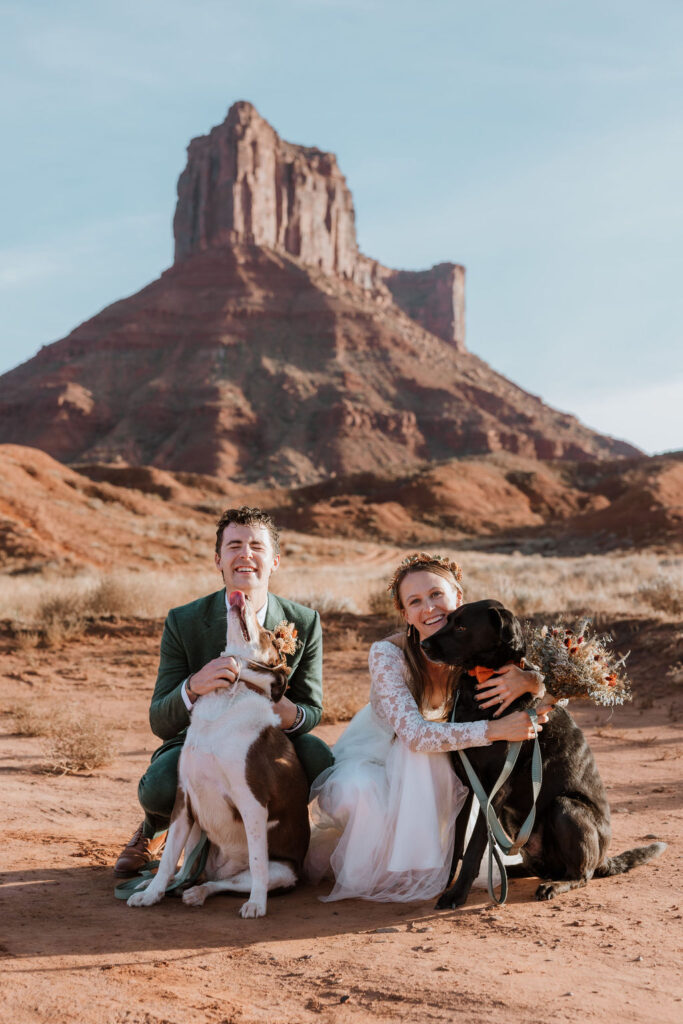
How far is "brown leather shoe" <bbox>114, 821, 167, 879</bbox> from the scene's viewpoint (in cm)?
481

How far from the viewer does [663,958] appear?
351 cm

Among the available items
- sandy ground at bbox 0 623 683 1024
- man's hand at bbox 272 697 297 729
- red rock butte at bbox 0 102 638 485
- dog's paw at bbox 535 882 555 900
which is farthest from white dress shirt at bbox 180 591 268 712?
red rock butte at bbox 0 102 638 485

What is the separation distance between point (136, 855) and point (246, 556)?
1.85 m

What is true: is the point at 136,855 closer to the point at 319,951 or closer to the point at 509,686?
the point at 319,951

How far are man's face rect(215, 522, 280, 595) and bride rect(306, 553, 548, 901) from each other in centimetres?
70

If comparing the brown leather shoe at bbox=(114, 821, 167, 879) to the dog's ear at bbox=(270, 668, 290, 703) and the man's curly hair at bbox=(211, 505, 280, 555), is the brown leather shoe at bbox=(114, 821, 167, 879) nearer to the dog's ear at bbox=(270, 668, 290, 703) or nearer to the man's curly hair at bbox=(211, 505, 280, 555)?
the dog's ear at bbox=(270, 668, 290, 703)

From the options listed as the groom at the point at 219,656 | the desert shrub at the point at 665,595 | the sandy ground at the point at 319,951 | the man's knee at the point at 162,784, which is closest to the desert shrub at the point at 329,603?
the desert shrub at the point at 665,595

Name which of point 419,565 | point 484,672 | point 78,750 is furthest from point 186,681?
point 78,750

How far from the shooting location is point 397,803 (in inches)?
170

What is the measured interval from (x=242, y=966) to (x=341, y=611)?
1145cm

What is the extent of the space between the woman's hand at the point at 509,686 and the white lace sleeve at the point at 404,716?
0.42 feet

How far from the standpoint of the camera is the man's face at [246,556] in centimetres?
430

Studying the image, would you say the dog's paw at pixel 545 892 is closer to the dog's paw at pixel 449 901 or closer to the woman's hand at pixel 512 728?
the dog's paw at pixel 449 901

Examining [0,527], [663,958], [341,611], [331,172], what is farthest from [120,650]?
[331,172]
